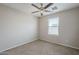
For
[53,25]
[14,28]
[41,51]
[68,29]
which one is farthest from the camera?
[53,25]

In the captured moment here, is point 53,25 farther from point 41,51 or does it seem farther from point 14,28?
point 14,28

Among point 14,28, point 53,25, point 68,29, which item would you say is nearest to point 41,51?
point 14,28

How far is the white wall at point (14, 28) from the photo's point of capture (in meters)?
2.18

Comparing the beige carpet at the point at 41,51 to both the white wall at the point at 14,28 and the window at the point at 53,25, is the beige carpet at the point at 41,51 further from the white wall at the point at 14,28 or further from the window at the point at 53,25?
the window at the point at 53,25

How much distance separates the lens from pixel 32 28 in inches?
147

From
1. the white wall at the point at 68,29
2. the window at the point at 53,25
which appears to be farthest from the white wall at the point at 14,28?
the white wall at the point at 68,29

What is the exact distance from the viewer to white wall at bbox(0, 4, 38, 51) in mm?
2176

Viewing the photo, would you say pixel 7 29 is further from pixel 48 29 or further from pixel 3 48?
pixel 48 29

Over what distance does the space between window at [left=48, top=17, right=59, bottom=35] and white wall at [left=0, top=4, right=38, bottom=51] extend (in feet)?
3.43

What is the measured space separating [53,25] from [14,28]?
1.98m

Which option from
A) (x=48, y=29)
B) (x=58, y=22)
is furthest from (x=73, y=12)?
(x=48, y=29)

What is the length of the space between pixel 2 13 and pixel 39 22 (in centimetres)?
238

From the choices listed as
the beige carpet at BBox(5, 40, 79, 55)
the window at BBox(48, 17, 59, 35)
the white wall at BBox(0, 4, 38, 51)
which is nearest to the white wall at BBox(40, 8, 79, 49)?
the window at BBox(48, 17, 59, 35)

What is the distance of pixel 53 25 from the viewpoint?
348 centimetres
